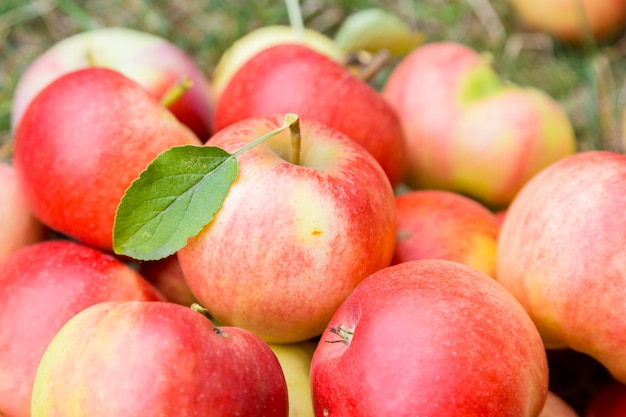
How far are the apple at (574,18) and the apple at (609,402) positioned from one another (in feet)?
3.75

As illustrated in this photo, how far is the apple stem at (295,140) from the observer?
2.71 feet

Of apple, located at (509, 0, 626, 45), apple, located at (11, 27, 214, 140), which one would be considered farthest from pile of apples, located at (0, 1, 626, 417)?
apple, located at (509, 0, 626, 45)

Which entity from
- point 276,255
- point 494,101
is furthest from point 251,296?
point 494,101

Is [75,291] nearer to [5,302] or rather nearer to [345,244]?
[5,302]

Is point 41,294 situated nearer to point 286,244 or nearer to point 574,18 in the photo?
point 286,244

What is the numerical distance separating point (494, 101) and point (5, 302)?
0.85 metres

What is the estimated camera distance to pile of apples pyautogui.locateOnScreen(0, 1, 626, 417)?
2.20ft

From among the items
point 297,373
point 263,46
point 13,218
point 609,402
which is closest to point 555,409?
point 609,402

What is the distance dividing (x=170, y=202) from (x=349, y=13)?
45.7 inches

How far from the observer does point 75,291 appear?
0.85 m

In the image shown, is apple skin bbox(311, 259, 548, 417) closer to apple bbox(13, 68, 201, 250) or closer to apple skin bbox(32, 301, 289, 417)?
apple skin bbox(32, 301, 289, 417)

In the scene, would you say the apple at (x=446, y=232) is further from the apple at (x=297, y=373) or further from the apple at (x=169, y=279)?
the apple at (x=169, y=279)

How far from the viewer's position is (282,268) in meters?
0.78

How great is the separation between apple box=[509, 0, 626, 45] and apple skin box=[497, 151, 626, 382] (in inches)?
44.1
